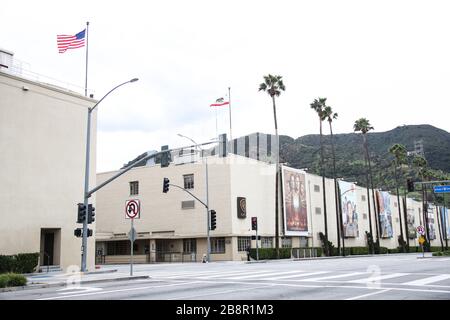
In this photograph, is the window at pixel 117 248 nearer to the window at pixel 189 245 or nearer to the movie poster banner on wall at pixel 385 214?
the window at pixel 189 245

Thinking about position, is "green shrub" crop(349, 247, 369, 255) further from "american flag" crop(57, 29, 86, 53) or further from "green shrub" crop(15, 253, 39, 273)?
"american flag" crop(57, 29, 86, 53)

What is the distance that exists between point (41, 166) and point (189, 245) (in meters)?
26.6

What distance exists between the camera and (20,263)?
29.2m

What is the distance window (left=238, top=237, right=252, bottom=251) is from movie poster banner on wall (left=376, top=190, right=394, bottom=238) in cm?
3839

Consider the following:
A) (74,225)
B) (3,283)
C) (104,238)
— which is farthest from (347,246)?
(3,283)

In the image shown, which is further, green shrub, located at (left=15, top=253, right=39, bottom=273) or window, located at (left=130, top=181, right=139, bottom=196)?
window, located at (left=130, top=181, right=139, bottom=196)

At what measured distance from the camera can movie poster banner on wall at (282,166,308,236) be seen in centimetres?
6194

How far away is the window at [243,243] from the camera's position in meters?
54.9

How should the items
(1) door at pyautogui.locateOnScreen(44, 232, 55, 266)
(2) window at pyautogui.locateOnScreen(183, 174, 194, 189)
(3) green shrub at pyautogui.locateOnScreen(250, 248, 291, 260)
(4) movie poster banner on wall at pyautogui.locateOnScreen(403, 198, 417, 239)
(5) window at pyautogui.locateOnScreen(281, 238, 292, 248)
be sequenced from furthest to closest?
1. (4) movie poster banner on wall at pyautogui.locateOnScreen(403, 198, 417, 239)
2. (5) window at pyautogui.locateOnScreen(281, 238, 292, 248)
3. (2) window at pyautogui.locateOnScreen(183, 174, 194, 189)
4. (3) green shrub at pyautogui.locateOnScreen(250, 248, 291, 260)
5. (1) door at pyautogui.locateOnScreen(44, 232, 55, 266)

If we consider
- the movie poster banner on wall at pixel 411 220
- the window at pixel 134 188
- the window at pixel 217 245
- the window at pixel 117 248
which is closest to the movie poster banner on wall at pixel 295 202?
the window at pixel 217 245

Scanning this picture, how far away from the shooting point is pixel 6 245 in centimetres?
2983

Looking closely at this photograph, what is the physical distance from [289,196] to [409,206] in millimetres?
51348

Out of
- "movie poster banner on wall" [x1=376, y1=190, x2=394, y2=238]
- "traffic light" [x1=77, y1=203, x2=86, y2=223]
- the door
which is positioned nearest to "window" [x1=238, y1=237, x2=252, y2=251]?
the door
